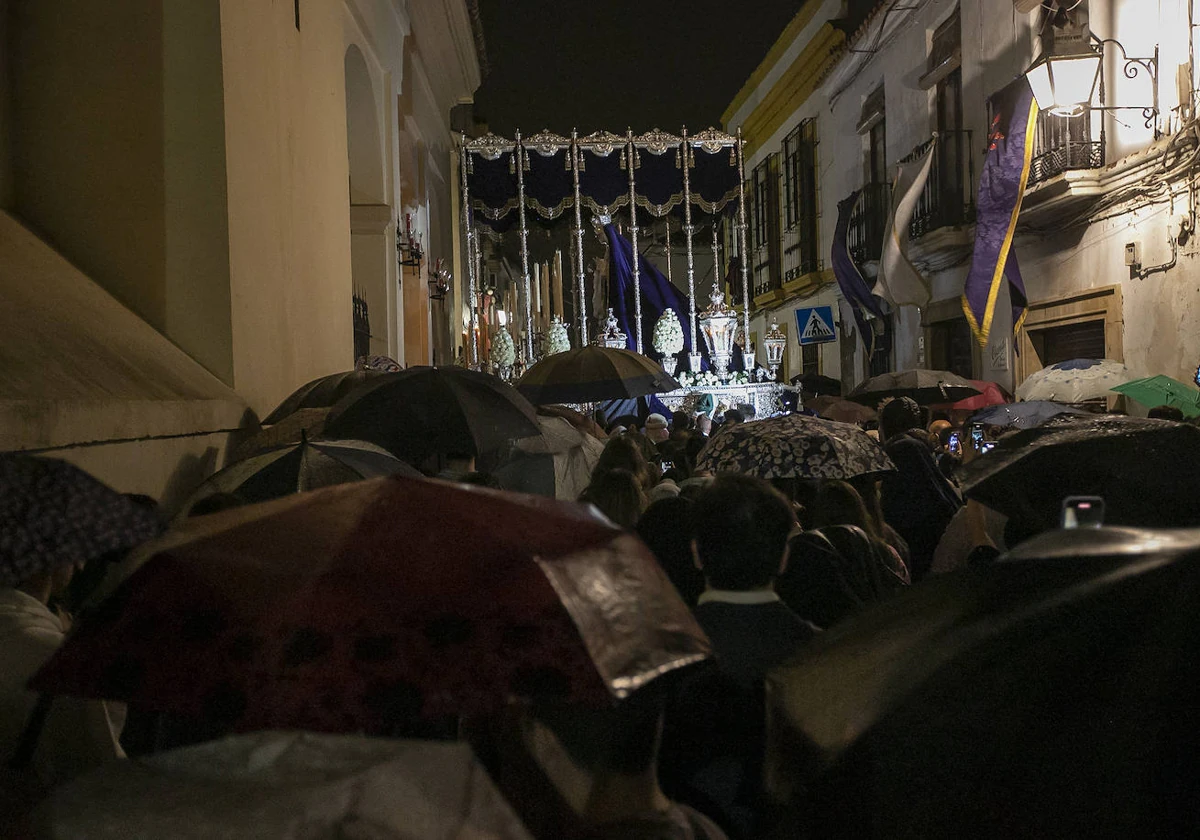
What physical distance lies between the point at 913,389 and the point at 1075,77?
149 inches

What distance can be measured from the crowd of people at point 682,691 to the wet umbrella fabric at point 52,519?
51 mm

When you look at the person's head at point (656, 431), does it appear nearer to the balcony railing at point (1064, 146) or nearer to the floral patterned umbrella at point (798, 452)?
the balcony railing at point (1064, 146)

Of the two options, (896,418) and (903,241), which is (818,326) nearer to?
(903,241)

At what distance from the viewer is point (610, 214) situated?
20.9 meters

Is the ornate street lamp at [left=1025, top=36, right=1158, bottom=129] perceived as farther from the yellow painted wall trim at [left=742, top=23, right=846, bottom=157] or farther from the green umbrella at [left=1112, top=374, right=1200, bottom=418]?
the yellow painted wall trim at [left=742, top=23, right=846, bottom=157]

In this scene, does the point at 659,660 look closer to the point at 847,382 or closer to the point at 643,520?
the point at 643,520

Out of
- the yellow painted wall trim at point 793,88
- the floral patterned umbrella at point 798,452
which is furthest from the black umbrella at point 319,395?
the yellow painted wall trim at point 793,88

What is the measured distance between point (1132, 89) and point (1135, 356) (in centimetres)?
299

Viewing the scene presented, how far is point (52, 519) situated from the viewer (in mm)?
2189

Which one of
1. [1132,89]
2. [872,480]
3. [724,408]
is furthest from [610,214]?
[872,480]

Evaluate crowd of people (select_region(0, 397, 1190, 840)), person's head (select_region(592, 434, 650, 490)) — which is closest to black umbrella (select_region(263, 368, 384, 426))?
person's head (select_region(592, 434, 650, 490))

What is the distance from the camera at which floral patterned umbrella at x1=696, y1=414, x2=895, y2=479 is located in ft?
15.1

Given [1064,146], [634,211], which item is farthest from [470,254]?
[1064,146]

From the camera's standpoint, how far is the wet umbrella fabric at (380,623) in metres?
1.45
